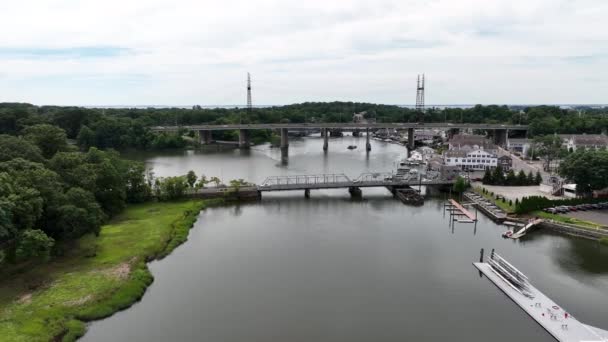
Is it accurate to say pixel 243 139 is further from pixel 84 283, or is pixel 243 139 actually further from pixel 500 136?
pixel 84 283

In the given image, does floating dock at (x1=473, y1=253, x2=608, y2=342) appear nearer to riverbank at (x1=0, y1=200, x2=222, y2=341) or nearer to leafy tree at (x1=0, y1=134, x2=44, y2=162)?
riverbank at (x1=0, y1=200, x2=222, y2=341)

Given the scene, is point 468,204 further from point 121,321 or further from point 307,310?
point 121,321

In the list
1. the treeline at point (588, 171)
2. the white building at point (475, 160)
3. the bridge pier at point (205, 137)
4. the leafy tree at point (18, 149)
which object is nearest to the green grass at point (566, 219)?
the treeline at point (588, 171)

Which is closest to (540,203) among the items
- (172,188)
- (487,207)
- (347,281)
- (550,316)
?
(487,207)

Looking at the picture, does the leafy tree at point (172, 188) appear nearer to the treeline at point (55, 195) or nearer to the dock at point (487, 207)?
the treeline at point (55, 195)

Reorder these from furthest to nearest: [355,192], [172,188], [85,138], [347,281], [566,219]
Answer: [85,138], [355,192], [172,188], [566,219], [347,281]

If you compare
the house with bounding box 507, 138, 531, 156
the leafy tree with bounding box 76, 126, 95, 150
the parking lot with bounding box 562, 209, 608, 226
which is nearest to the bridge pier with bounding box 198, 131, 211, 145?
the leafy tree with bounding box 76, 126, 95, 150

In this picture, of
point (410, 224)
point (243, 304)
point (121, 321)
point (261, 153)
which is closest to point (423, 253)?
point (410, 224)
